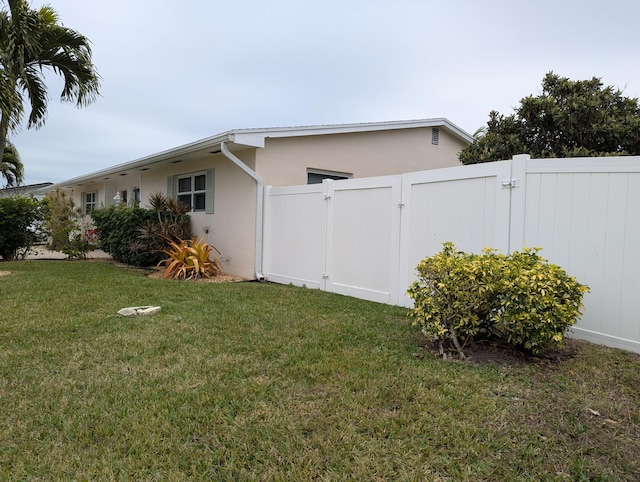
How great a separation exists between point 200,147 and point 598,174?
6943 millimetres

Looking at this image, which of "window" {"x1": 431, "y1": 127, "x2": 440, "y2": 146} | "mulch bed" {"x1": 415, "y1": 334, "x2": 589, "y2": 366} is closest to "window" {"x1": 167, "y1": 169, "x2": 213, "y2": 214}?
"window" {"x1": 431, "y1": 127, "x2": 440, "y2": 146}

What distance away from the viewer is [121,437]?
2.49m

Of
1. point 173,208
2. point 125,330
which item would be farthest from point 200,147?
point 125,330

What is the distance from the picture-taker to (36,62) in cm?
870

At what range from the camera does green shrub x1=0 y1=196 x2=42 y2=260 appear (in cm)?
1052

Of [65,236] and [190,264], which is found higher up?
[65,236]

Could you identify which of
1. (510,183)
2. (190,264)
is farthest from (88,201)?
(510,183)

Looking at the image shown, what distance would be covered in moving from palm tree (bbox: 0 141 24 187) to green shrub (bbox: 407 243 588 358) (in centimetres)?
2472

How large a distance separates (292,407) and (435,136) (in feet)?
32.6

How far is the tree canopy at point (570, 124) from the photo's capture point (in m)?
7.34

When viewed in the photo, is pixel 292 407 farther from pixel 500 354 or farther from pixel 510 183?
pixel 510 183

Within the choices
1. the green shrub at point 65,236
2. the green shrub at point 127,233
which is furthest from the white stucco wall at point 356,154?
the green shrub at point 65,236

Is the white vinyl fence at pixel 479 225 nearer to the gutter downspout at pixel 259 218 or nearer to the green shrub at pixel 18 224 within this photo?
the gutter downspout at pixel 259 218

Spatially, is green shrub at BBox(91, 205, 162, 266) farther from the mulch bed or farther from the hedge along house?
the mulch bed
